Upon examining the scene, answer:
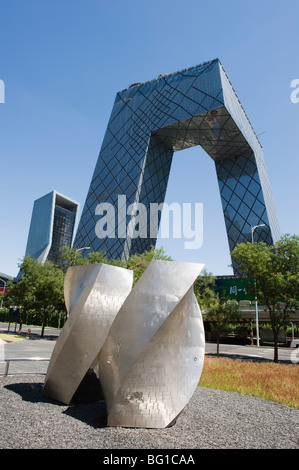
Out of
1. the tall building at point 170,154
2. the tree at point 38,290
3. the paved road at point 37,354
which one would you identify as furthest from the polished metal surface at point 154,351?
the tall building at point 170,154

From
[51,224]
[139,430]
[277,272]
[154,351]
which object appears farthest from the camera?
[51,224]

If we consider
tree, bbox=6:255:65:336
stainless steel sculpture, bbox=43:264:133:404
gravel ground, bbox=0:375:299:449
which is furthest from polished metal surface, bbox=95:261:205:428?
tree, bbox=6:255:65:336

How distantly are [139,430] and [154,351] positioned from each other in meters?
1.30

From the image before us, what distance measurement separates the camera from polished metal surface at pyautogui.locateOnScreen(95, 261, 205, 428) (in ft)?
17.9

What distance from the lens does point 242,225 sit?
196 feet

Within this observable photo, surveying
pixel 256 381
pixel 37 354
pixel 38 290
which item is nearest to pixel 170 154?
pixel 38 290

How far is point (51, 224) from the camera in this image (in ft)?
348

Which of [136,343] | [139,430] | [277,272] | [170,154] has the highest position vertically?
[170,154]

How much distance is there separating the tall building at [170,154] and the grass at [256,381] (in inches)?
1672

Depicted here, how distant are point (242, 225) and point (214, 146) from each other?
1775cm

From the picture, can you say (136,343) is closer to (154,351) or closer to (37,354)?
(154,351)

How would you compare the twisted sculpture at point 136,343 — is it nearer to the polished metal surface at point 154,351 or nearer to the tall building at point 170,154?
the polished metal surface at point 154,351

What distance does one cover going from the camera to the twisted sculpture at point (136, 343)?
5500 mm
